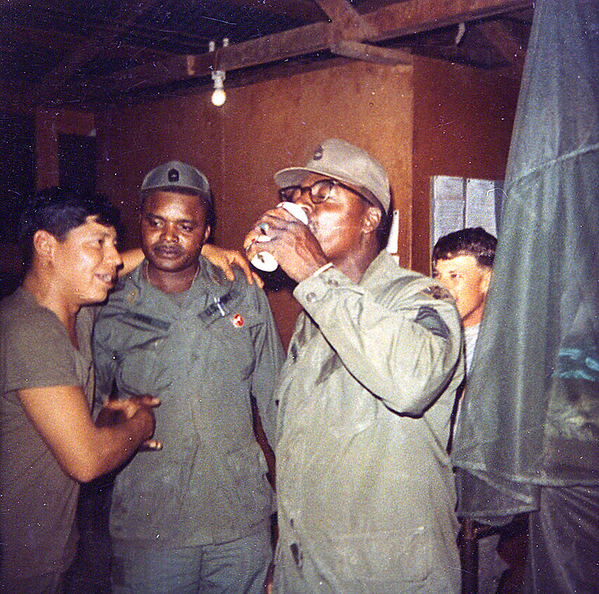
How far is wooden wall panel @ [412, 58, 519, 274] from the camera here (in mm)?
3785

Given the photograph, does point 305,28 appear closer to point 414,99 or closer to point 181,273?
point 414,99

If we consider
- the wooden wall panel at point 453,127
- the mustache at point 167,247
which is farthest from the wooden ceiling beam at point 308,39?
the mustache at point 167,247

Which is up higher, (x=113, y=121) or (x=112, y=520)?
(x=113, y=121)

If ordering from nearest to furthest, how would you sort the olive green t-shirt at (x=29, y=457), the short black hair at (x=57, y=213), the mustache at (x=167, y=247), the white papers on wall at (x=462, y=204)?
the olive green t-shirt at (x=29, y=457)
the short black hair at (x=57, y=213)
the mustache at (x=167, y=247)
the white papers on wall at (x=462, y=204)

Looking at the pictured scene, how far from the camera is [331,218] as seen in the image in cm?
238

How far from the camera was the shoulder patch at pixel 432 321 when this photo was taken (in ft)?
6.19

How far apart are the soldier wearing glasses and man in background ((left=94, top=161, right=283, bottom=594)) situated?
70 cm

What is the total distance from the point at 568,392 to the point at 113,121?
546 centimetres

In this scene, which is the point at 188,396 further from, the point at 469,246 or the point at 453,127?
the point at 453,127

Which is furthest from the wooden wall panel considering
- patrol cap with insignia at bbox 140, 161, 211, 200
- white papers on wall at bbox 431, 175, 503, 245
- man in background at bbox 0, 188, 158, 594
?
man in background at bbox 0, 188, 158, 594

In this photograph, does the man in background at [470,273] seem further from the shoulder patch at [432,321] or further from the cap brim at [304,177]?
the shoulder patch at [432,321]

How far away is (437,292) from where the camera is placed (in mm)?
→ 2072

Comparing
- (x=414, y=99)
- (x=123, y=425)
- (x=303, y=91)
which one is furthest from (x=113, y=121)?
(x=123, y=425)

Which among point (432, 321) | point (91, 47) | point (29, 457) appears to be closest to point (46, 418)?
point (29, 457)
